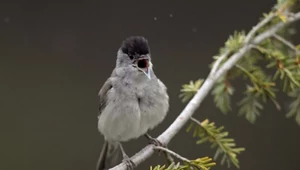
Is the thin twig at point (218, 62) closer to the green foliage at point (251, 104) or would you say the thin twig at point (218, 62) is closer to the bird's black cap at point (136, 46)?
the green foliage at point (251, 104)

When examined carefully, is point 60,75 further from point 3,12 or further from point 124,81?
point 124,81

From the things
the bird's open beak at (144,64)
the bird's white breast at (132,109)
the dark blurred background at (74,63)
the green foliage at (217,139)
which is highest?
the dark blurred background at (74,63)

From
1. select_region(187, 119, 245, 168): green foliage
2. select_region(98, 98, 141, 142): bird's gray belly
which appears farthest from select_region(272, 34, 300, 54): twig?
select_region(98, 98, 141, 142): bird's gray belly

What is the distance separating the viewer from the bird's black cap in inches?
63.6

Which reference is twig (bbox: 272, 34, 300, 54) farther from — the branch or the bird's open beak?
the bird's open beak

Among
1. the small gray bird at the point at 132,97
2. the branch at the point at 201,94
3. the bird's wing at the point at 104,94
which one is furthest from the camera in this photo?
the bird's wing at the point at 104,94

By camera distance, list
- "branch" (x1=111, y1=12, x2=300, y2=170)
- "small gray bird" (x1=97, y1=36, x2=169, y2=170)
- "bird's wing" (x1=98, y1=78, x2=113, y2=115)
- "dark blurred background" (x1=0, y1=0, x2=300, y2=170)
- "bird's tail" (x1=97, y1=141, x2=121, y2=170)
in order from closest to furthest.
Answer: "branch" (x1=111, y1=12, x2=300, y2=170) < "small gray bird" (x1=97, y1=36, x2=169, y2=170) < "bird's wing" (x1=98, y1=78, x2=113, y2=115) < "bird's tail" (x1=97, y1=141, x2=121, y2=170) < "dark blurred background" (x1=0, y1=0, x2=300, y2=170)

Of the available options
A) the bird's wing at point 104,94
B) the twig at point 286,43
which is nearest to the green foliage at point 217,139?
the bird's wing at point 104,94

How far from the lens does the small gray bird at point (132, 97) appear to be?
1.65 m

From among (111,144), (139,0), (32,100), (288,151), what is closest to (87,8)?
(139,0)

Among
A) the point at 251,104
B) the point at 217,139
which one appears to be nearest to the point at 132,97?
the point at 217,139

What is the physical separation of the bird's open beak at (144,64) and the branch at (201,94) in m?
0.15

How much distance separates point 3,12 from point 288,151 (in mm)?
1348

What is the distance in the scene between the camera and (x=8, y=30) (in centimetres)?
234
